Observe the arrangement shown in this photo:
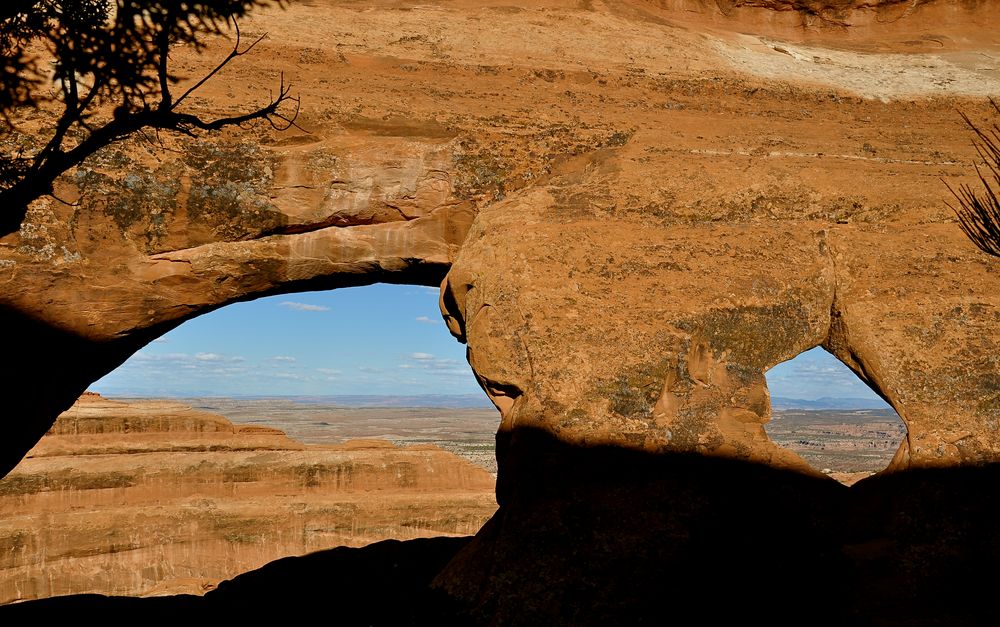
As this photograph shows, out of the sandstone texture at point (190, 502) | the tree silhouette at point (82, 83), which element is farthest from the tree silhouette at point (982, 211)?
the sandstone texture at point (190, 502)

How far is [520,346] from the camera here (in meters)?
5.91

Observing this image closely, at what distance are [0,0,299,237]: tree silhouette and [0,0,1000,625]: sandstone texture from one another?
1.64 feet

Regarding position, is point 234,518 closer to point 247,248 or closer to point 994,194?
point 247,248

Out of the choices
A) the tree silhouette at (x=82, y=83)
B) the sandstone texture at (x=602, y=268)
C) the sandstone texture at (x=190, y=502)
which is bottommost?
the sandstone texture at (x=190, y=502)

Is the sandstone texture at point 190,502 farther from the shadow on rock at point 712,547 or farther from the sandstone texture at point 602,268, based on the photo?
the shadow on rock at point 712,547

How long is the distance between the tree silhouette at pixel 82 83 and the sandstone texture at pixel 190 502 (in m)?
7.89

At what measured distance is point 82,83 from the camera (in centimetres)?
584

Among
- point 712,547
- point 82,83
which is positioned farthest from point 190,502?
point 712,547

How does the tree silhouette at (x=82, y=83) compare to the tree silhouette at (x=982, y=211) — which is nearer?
the tree silhouette at (x=82, y=83)

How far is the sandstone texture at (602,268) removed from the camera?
5.43 metres

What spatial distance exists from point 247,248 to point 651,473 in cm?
351

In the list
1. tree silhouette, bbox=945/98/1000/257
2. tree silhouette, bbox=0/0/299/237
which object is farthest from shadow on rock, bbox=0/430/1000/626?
tree silhouette, bbox=0/0/299/237

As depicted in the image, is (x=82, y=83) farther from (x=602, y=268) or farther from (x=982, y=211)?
(x=982, y=211)

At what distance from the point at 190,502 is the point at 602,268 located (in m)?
10.2
